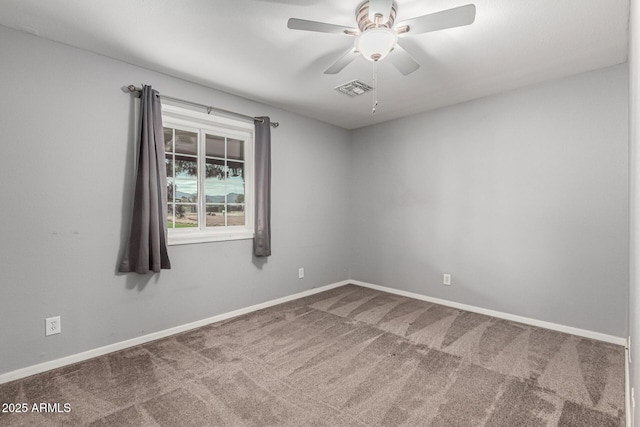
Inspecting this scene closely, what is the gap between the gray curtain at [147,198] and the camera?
2.52 metres

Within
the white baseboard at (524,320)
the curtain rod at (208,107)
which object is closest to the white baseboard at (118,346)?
the white baseboard at (524,320)

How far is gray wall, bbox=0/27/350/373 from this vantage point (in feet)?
6.81

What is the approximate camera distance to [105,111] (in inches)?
96.3

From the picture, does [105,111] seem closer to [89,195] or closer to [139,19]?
[89,195]

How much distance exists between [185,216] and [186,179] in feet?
1.25

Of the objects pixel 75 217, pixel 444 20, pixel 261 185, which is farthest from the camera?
pixel 261 185

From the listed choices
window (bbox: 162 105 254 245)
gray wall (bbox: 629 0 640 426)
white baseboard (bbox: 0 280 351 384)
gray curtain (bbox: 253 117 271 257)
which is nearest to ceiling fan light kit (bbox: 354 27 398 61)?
gray wall (bbox: 629 0 640 426)

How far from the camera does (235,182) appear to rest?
345 cm

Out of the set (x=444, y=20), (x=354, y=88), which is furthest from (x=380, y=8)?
(x=354, y=88)

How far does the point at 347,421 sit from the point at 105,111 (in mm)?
2889

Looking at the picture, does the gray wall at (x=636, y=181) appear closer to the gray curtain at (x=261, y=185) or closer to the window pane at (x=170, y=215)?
the gray curtain at (x=261, y=185)

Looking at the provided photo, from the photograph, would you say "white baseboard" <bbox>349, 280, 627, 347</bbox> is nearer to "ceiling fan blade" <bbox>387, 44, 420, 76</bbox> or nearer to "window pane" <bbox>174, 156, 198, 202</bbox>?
"ceiling fan blade" <bbox>387, 44, 420, 76</bbox>

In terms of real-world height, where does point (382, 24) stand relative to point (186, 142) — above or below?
above

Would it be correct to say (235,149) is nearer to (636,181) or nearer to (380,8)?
(380,8)
